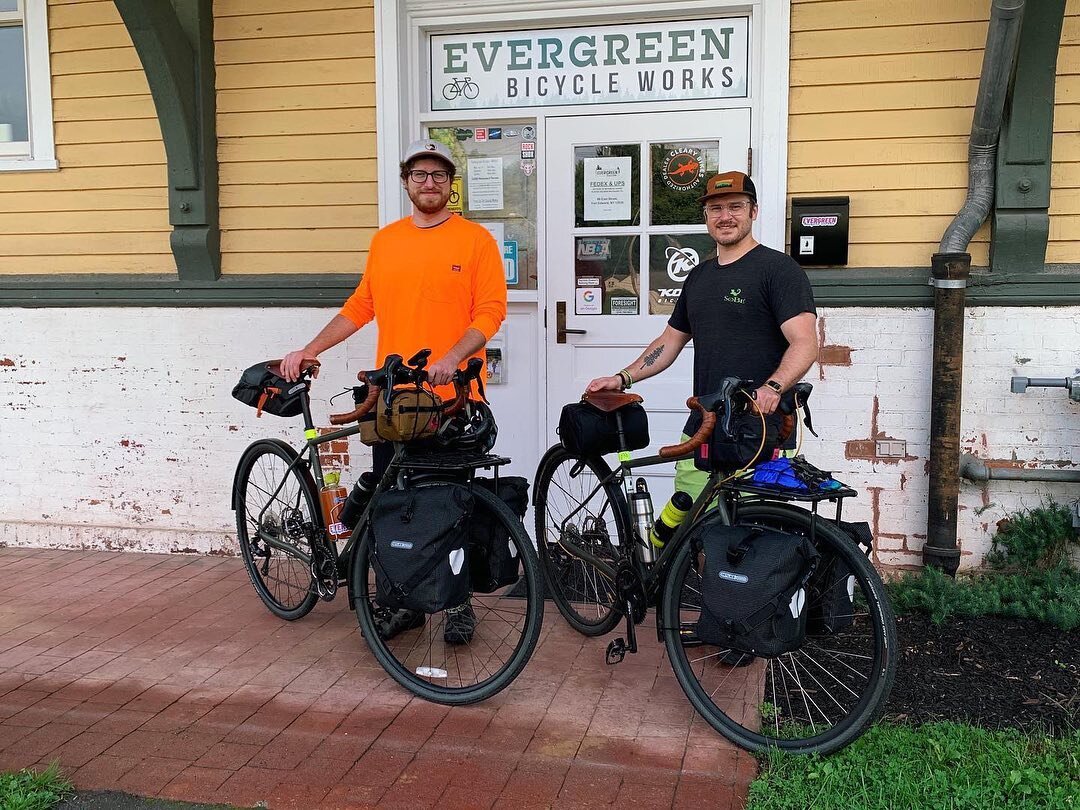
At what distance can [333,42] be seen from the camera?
536cm

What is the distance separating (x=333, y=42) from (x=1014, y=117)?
345 centimetres

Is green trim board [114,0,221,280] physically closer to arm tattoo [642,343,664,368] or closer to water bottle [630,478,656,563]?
arm tattoo [642,343,664,368]

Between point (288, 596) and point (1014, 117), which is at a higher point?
point (1014, 117)

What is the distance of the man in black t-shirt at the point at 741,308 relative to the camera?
3.50 m

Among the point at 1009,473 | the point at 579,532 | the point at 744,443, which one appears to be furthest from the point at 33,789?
the point at 1009,473

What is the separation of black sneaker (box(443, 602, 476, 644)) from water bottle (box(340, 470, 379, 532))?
55cm

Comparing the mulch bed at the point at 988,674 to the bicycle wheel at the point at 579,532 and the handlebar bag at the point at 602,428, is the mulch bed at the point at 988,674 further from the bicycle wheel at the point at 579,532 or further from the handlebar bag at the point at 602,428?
the handlebar bag at the point at 602,428

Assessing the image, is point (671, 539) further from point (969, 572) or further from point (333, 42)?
point (333, 42)

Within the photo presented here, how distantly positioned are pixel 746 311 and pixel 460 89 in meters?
2.58

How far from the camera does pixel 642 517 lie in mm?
3670

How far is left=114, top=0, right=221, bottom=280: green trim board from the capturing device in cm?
518

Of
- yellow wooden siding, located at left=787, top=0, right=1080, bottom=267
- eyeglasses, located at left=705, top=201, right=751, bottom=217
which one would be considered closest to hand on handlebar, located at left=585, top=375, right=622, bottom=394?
eyeglasses, located at left=705, top=201, right=751, bottom=217

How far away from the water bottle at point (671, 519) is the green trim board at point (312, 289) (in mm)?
1764

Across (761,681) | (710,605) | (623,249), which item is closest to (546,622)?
(761,681)
